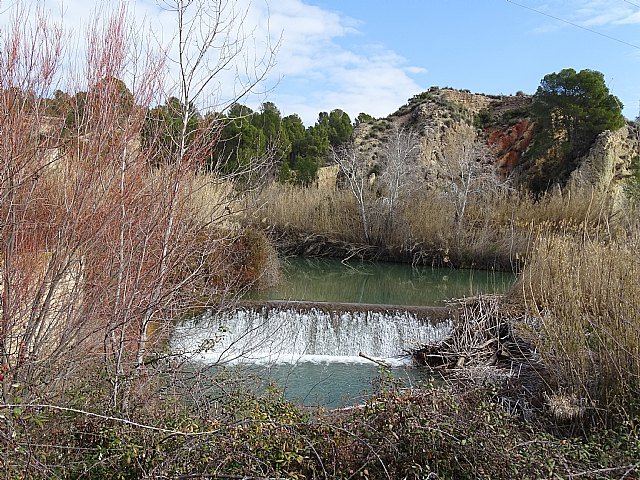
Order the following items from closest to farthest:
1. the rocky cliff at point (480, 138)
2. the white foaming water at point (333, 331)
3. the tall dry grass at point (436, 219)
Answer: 1. the white foaming water at point (333, 331)
2. the tall dry grass at point (436, 219)
3. the rocky cliff at point (480, 138)

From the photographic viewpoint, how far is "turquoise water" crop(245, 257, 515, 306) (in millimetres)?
10531

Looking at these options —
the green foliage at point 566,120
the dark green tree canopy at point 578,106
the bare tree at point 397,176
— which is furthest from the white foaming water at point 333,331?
the dark green tree canopy at point 578,106

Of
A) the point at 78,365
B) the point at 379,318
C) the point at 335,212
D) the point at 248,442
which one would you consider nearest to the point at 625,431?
the point at 248,442

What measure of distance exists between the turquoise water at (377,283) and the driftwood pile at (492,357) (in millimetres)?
2648

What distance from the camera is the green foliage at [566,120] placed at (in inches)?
666

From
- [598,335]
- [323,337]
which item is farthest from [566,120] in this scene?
[598,335]

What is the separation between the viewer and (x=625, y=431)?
368 centimetres

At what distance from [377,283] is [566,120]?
940cm

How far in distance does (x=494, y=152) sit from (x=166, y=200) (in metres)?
17.6

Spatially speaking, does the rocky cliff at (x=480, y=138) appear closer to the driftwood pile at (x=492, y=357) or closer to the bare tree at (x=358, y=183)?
the bare tree at (x=358, y=183)

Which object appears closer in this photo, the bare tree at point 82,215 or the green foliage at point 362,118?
the bare tree at point 82,215

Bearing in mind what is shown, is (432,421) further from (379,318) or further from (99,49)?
(379,318)

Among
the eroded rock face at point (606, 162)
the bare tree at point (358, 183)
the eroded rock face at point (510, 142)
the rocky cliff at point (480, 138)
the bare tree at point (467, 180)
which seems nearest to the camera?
the bare tree at point (467, 180)

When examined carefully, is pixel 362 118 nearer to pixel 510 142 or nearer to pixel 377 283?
pixel 510 142
